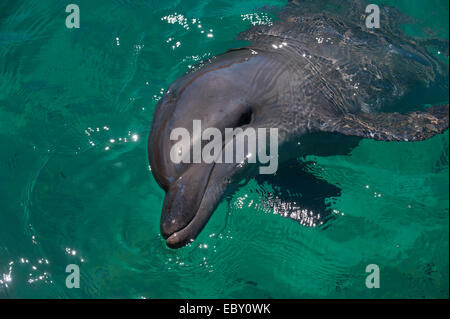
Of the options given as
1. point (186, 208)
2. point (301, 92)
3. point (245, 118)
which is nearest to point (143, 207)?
point (186, 208)

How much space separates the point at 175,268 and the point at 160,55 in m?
3.94

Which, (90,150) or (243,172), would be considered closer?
(243,172)

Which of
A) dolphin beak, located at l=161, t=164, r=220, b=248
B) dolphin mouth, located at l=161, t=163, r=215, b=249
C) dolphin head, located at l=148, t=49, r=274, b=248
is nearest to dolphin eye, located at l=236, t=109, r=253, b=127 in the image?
dolphin head, located at l=148, t=49, r=274, b=248

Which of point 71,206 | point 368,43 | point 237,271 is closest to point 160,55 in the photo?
point 71,206

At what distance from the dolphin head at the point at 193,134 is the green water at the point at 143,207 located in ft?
3.93

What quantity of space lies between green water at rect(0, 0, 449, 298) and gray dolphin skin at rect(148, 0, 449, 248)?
31.4 inches

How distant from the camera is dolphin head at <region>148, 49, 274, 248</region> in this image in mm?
3939

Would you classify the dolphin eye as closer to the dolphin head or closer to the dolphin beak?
the dolphin head

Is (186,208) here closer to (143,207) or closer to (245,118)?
(245,118)

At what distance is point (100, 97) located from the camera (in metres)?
6.66

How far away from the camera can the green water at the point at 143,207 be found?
5117mm

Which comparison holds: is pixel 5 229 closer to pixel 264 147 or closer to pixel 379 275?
pixel 264 147

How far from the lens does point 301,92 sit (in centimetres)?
520

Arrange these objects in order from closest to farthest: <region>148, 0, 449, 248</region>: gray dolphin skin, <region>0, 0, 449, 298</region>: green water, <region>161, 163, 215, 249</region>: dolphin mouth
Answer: <region>161, 163, 215, 249</region>: dolphin mouth < <region>148, 0, 449, 248</region>: gray dolphin skin < <region>0, 0, 449, 298</region>: green water
